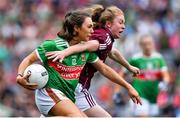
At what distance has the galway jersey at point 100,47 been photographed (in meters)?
9.58

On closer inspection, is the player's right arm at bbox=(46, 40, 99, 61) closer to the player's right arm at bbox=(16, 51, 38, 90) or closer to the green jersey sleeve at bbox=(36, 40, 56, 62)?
the green jersey sleeve at bbox=(36, 40, 56, 62)

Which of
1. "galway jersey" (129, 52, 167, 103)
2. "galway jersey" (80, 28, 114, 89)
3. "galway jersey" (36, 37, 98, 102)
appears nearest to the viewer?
"galway jersey" (36, 37, 98, 102)

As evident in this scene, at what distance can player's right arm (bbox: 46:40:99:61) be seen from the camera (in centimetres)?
905

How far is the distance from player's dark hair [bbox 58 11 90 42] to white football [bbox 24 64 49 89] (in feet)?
1.62

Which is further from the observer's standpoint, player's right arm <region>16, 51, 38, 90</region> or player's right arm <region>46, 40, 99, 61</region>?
player's right arm <region>46, 40, 99, 61</region>

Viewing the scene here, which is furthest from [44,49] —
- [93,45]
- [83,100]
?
[83,100]

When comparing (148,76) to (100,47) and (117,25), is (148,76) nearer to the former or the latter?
(117,25)

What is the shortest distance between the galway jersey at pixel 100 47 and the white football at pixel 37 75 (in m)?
0.82

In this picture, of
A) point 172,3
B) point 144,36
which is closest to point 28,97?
point 144,36

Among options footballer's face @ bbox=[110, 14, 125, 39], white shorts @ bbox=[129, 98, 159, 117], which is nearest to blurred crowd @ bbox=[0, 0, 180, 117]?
white shorts @ bbox=[129, 98, 159, 117]

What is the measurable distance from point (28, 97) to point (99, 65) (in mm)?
6741

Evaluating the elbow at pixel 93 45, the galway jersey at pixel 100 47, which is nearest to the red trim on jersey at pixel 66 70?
the elbow at pixel 93 45

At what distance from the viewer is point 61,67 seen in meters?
9.19

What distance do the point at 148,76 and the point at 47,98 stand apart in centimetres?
526
